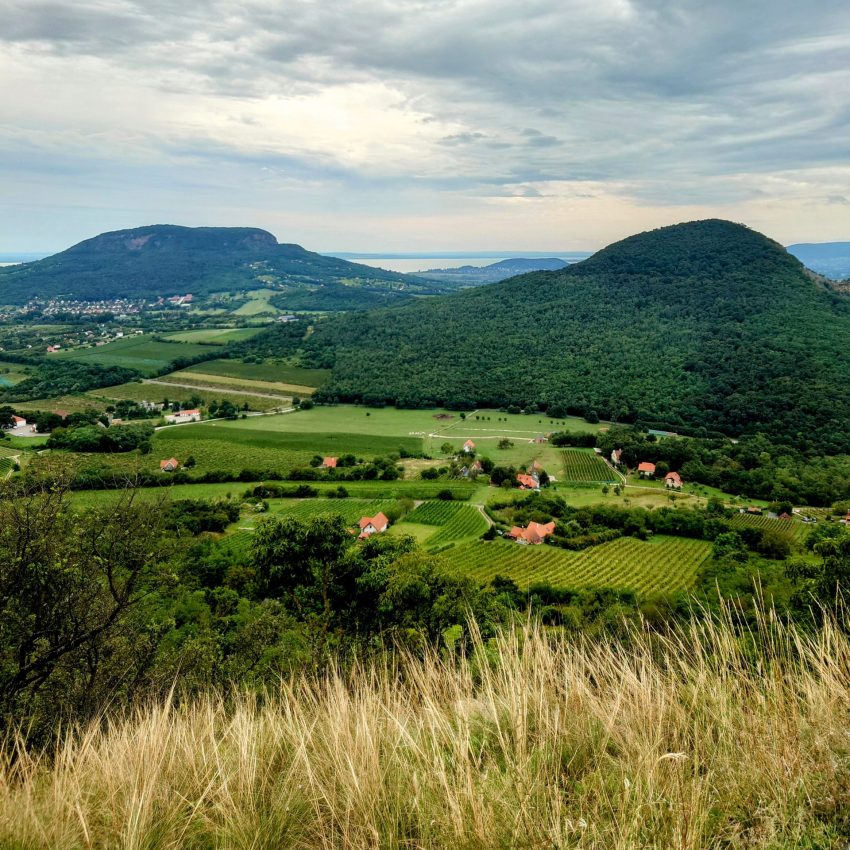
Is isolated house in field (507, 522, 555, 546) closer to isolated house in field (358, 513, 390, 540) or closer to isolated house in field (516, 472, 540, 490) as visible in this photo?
isolated house in field (358, 513, 390, 540)

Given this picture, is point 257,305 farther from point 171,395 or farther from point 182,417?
point 182,417

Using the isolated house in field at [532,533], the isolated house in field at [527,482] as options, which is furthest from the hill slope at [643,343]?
the isolated house in field at [532,533]

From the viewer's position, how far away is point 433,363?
77.1 meters

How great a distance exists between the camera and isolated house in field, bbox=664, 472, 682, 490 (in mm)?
39781

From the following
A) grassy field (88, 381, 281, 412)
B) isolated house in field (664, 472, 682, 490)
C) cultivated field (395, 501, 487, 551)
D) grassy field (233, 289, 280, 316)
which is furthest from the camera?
grassy field (233, 289, 280, 316)

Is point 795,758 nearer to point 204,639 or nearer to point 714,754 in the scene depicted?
point 714,754

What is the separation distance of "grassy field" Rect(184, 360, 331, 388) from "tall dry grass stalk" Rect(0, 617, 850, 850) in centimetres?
6991

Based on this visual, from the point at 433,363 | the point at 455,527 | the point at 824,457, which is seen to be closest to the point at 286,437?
the point at 455,527

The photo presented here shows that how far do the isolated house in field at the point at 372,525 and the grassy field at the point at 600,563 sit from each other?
4.81 metres

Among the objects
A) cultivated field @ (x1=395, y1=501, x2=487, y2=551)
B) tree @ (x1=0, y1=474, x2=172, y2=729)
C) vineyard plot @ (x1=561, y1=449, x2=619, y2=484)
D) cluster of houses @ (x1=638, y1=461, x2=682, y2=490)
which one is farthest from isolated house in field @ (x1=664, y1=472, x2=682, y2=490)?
tree @ (x1=0, y1=474, x2=172, y2=729)

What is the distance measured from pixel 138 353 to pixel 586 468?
249 feet

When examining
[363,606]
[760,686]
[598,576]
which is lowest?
[598,576]

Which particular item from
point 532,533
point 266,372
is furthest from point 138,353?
point 532,533

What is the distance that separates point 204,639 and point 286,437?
3964cm
